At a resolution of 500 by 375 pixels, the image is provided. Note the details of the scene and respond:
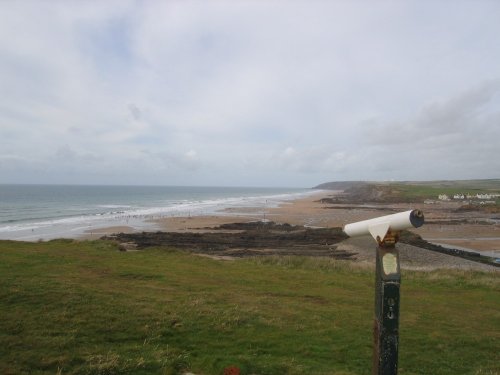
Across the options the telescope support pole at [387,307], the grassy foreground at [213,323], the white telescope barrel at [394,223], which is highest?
the white telescope barrel at [394,223]

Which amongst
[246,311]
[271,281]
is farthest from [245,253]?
[246,311]

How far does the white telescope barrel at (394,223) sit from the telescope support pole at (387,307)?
22cm

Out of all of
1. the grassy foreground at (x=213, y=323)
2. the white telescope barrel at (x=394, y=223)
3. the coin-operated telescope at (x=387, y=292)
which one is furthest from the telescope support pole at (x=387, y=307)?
the grassy foreground at (x=213, y=323)

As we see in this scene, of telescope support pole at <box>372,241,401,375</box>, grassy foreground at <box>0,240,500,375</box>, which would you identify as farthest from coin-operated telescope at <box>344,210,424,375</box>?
grassy foreground at <box>0,240,500,375</box>

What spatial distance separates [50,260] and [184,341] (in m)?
10.5

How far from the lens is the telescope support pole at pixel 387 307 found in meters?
4.41

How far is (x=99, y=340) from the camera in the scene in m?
7.64

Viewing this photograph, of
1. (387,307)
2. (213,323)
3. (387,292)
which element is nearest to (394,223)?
(387,292)

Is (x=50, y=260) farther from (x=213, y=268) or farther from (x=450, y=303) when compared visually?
(x=450, y=303)

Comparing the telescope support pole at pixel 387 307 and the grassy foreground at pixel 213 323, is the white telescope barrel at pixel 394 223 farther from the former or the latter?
the grassy foreground at pixel 213 323

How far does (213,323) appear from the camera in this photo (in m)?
9.09

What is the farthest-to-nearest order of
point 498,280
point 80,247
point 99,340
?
point 80,247
point 498,280
point 99,340

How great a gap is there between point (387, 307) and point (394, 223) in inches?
38.0

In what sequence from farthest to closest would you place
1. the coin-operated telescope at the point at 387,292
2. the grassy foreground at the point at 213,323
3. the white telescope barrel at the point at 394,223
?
the grassy foreground at the point at 213,323 → the coin-operated telescope at the point at 387,292 → the white telescope barrel at the point at 394,223
